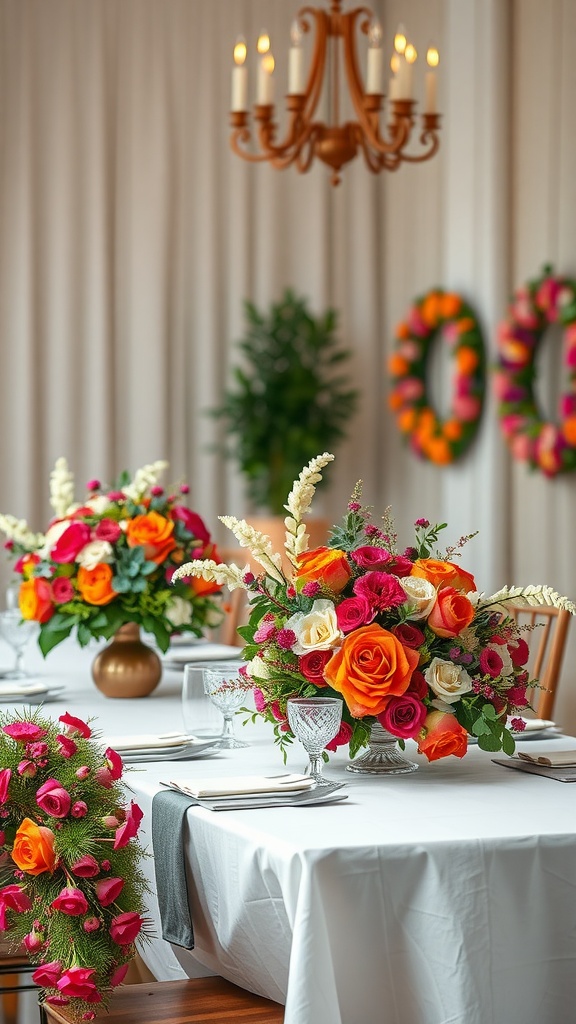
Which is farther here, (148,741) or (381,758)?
(148,741)

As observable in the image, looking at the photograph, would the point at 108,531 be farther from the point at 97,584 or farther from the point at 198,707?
the point at 198,707

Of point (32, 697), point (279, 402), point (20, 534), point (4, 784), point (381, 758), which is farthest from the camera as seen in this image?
point (279, 402)

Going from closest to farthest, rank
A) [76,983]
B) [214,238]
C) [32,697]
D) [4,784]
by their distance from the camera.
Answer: [76,983], [4,784], [32,697], [214,238]

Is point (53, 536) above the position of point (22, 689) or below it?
above

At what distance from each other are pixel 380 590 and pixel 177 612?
0.86 m

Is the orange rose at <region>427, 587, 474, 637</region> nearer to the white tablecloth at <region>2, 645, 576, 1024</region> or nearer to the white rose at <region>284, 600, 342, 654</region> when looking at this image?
the white rose at <region>284, 600, 342, 654</region>

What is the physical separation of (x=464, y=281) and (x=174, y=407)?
1.46 meters

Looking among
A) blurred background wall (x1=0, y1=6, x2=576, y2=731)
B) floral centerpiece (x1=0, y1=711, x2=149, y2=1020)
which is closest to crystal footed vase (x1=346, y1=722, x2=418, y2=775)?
floral centerpiece (x1=0, y1=711, x2=149, y2=1020)

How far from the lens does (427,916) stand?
4.71 ft

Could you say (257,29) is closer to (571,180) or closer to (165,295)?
(165,295)

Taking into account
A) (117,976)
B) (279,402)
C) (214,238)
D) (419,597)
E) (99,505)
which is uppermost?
(214,238)

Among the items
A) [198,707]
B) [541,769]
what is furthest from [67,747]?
[541,769]

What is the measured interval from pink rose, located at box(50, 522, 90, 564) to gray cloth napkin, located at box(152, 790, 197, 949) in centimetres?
90

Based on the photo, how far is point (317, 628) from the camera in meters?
1.78
